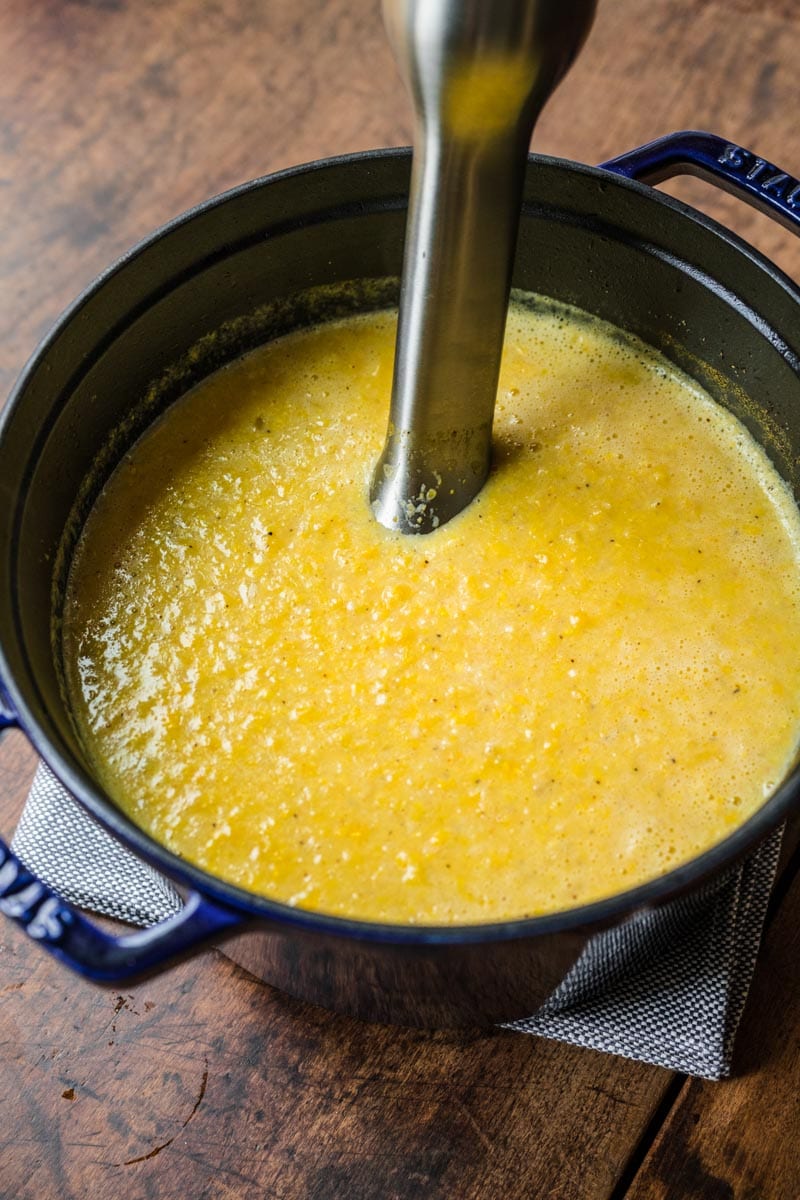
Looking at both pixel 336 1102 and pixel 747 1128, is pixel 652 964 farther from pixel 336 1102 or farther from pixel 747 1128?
pixel 336 1102

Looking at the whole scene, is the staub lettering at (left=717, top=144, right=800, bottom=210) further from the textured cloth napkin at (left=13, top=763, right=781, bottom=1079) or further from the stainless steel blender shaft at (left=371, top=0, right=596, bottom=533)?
the textured cloth napkin at (left=13, top=763, right=781, bottom=1079)

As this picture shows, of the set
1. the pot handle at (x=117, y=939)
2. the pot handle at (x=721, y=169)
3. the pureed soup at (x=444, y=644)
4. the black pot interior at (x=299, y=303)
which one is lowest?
the pureed soup at (x=444, y=644)

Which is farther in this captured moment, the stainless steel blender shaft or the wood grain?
the wood grain

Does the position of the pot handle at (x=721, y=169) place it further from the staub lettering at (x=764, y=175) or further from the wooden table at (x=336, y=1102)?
the wooden table at (x=336, y=1102)

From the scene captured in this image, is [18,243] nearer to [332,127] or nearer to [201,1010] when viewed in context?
[332,127]

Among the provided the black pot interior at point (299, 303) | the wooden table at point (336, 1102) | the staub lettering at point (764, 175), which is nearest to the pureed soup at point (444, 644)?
the black pot interior at point (299, 303)

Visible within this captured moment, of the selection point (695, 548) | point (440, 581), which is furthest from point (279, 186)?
point (695, 548)

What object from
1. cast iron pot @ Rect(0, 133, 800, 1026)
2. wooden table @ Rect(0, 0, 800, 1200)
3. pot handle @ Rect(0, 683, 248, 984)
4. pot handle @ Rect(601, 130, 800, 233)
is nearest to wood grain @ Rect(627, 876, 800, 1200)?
wooden table @ Rect(0, 0, 800, 1200)
